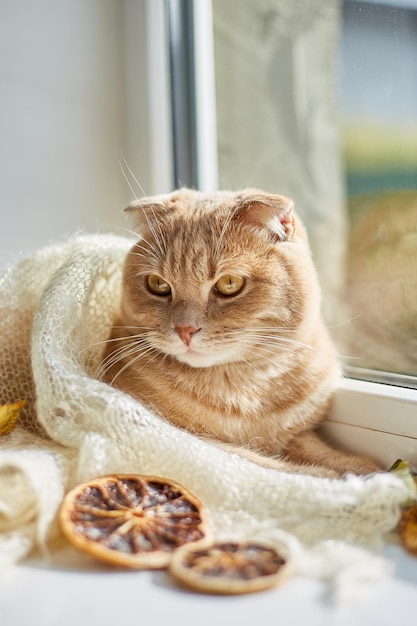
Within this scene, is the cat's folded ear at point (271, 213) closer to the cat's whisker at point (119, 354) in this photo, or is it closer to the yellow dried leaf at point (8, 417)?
the cat's whisker at point (119, 354)

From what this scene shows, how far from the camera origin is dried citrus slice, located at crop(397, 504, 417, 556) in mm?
911

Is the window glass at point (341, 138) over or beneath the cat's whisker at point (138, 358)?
over

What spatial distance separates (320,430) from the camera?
4.53 feet

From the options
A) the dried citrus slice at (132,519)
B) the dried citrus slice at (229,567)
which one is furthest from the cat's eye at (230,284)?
the dried citrus slice at (229,567)

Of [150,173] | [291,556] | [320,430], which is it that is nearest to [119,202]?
[150,173]

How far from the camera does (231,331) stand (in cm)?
117

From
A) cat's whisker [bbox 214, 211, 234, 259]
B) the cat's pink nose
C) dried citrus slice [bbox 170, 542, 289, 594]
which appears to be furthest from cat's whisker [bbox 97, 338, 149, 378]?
dried citrus slice [bbox 170, 542, 289, 594]

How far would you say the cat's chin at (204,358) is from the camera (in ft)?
3.88

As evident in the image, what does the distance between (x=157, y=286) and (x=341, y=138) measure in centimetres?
129

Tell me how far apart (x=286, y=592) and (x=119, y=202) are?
1.27 m

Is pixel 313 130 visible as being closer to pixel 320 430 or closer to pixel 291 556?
pixel 320 430

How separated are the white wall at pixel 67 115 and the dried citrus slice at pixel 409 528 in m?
1.00

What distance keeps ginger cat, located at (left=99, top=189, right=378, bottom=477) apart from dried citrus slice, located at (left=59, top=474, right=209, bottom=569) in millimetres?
222

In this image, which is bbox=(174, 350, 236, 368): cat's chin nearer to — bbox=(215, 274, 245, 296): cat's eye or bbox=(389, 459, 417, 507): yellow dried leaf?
bbox=(215, 274, 245, 296): cat's eye
